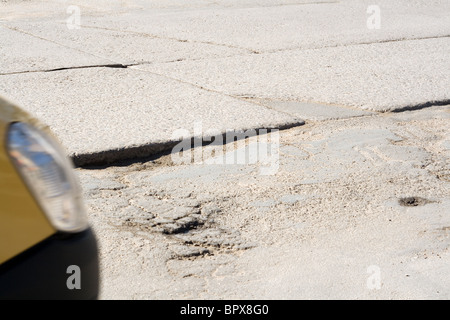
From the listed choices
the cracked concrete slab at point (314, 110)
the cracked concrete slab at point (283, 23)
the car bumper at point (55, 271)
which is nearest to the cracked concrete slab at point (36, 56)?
the cracked concrete slab at point (283, 23)

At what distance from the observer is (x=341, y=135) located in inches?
186

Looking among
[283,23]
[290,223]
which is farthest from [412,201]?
[283,23]

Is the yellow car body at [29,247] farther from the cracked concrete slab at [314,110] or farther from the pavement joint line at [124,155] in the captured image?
the cracked concrete slab at [314,110]

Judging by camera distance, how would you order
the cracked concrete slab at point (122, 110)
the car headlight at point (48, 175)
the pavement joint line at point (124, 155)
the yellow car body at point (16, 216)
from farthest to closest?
the cracked concrete slab at point (122, 110), the pavement joint line at point (124, 155), the car headlight at point (48, 175), the yellow car body at point (16, 216)

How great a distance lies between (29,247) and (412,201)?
101 inches

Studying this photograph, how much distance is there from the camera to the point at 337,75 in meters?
6.11

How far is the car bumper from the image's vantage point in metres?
1.79

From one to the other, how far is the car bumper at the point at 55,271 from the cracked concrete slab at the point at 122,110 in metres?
2.15

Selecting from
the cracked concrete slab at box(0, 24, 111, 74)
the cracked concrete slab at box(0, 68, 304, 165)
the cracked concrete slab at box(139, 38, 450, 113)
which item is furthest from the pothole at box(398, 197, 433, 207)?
the cracked concrete slab at box(0, 24, 111, 74)

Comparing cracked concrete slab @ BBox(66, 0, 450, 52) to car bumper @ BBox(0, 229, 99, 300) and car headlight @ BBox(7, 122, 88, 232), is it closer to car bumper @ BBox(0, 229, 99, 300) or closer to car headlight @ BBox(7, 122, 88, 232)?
car headlight @ BBox(7, 122, 88, 232)

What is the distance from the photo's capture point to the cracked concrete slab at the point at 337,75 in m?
5.50
